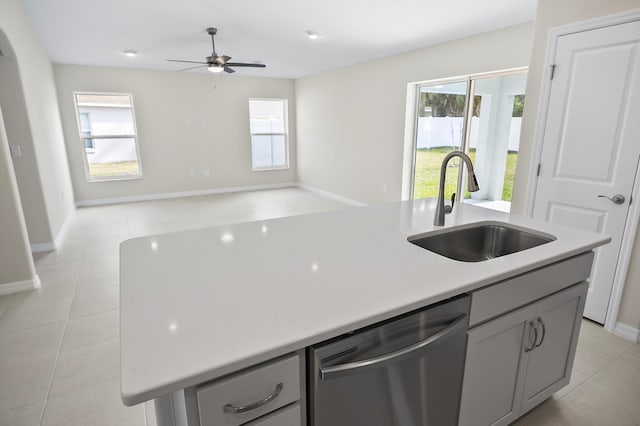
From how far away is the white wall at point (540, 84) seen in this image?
228 centimetres

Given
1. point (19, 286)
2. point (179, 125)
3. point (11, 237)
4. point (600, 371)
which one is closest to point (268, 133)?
point (179, 125)

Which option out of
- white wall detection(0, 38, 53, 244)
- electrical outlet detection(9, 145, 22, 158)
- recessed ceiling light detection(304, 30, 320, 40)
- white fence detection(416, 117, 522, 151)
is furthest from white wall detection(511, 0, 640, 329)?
electrical outlet detection(9, 145, 22, 158)

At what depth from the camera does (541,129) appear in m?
2.66

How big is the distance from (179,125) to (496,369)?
7.12 m

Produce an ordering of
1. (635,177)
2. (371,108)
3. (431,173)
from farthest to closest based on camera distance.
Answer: (371,108) → (431,173) → (635,177)

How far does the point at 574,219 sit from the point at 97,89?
7405 millimetres

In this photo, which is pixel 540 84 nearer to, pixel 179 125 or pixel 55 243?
pixel 55 243

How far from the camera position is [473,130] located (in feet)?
15.9

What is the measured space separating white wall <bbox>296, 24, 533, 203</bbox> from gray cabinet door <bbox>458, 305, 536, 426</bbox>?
3248 millimetres

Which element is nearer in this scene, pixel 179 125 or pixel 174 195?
pixel 179 125

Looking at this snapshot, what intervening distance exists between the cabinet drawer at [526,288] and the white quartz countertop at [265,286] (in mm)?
61

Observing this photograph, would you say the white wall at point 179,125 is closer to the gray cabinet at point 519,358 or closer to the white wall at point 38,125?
the white wall at point 38,125

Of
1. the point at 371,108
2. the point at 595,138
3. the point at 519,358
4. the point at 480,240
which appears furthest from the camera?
the point at 371,108

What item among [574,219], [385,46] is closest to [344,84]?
[385,46]
